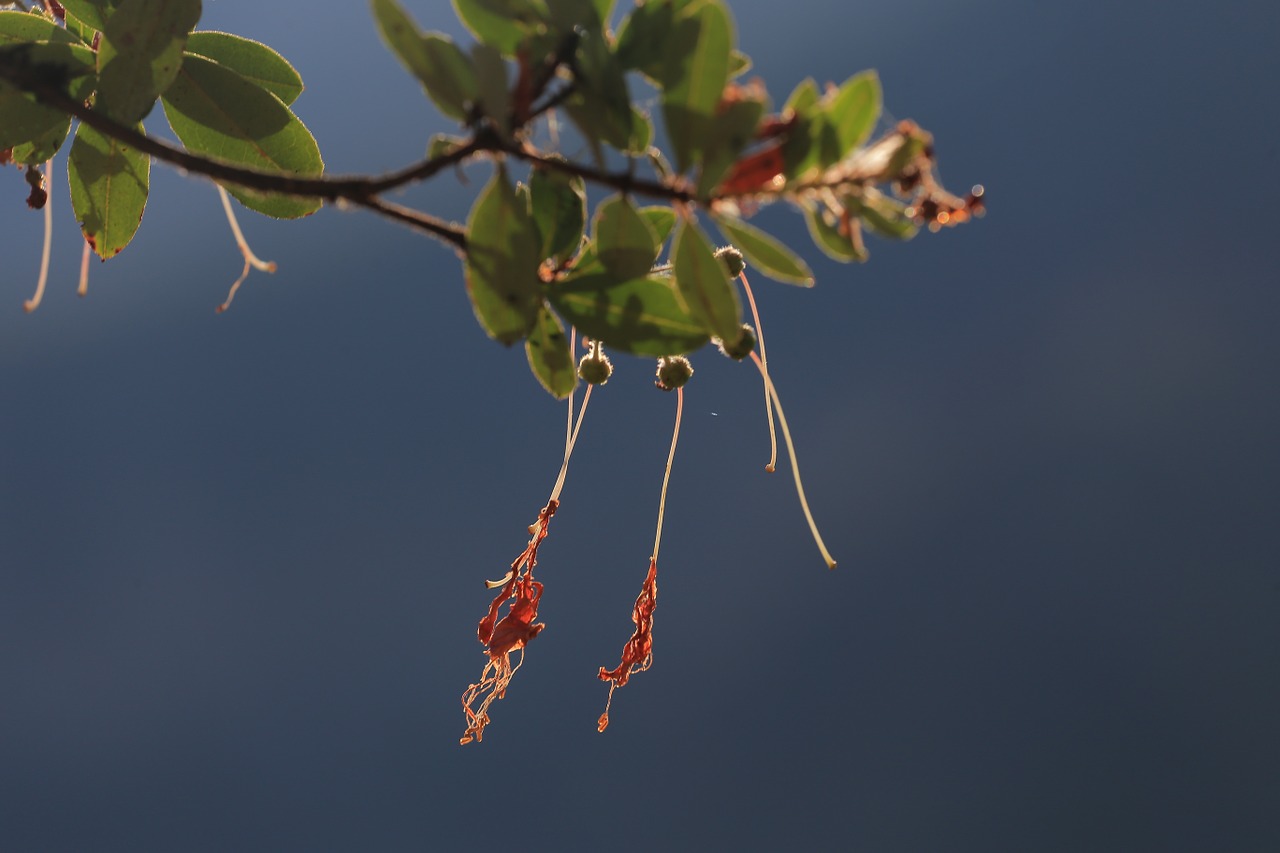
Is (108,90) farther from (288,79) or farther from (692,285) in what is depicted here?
(692,285)

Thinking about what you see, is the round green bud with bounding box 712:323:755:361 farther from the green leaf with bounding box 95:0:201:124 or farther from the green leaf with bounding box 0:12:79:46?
the green leaf with bounding box 0:12:79:46

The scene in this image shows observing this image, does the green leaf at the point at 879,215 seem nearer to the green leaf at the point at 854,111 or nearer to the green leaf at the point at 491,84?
the green leaf at the point at 854,111

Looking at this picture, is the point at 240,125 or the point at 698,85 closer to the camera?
the point at 698,85

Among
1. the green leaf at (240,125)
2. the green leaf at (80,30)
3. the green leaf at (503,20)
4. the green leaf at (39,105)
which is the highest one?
the green leaf at (80,30)

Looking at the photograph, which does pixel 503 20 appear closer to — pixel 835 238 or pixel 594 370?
pixel 835 238

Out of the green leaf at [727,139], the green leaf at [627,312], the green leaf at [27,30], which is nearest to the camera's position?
the green leaf at [727,139]

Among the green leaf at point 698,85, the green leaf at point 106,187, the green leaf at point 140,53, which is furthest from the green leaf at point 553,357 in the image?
the green leaf at point 106,187

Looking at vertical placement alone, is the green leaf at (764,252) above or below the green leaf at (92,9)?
below

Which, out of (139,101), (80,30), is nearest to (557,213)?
(139,101)
